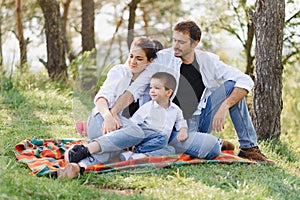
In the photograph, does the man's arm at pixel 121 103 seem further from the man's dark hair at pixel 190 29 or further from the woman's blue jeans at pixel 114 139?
the man's dark hair at pixel 190 29

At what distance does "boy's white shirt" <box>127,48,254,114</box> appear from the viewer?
376 centimetres

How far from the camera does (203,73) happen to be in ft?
13.1

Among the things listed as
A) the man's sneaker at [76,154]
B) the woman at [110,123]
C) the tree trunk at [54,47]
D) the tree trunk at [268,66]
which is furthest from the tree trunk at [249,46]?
the man's sneaker at [76,154]

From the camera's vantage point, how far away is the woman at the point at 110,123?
3.38 metres

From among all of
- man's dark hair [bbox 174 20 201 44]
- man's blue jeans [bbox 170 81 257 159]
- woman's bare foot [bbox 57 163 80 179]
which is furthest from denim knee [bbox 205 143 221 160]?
woman's bare foot [bbox 57 163 80 179]

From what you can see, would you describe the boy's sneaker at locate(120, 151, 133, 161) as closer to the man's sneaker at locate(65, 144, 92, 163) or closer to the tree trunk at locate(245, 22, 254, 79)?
the man's sneaker at locate(65, 144, 92, 163)

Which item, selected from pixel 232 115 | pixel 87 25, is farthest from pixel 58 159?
pixel 87 25

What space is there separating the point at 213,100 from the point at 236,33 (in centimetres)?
702

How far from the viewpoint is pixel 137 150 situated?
364cm

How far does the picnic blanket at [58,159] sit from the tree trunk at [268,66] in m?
0.80

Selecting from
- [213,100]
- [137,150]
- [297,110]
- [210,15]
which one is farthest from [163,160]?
[297,110]

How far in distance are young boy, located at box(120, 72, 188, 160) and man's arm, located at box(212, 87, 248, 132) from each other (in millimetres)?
232

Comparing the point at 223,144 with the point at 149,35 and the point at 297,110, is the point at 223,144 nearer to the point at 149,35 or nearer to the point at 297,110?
the point at 149,35

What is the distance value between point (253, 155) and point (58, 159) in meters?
1.41
